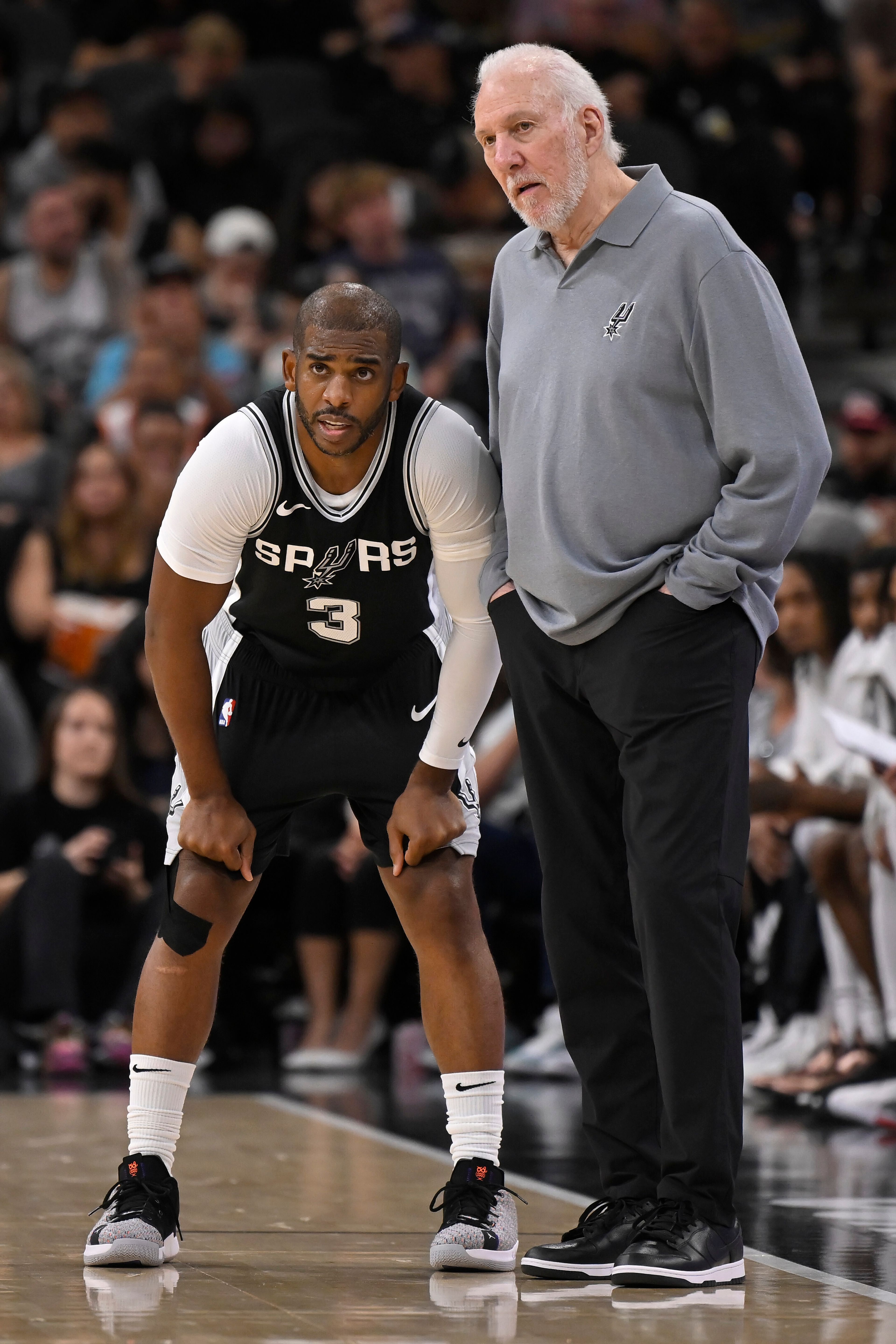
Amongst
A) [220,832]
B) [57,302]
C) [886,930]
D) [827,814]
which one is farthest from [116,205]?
[220,832]

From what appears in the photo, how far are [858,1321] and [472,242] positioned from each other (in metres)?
8.21

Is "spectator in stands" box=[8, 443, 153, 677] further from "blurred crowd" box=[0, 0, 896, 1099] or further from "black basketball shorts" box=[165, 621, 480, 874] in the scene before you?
"black basketball shorts" box=[165, 621, 480, 874]

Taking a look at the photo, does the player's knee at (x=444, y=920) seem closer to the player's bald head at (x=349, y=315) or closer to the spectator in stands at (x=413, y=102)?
the player's bald head at (x=349, y=315)

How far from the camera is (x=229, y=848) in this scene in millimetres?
3428

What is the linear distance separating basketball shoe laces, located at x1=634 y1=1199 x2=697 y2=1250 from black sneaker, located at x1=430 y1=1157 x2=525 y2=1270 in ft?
0.89

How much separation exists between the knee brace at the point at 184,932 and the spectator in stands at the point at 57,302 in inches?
257

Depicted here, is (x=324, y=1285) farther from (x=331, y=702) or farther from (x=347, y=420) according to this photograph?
(x=347, y=420)

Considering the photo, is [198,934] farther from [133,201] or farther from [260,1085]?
[133,201]

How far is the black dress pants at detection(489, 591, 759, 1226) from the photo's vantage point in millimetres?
3160

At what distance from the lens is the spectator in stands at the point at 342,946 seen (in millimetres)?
6840

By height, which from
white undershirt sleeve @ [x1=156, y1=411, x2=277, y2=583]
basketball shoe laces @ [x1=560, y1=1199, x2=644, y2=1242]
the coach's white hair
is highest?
the coach's white hair

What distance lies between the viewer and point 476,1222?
3365 mm

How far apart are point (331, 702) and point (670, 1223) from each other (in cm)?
105

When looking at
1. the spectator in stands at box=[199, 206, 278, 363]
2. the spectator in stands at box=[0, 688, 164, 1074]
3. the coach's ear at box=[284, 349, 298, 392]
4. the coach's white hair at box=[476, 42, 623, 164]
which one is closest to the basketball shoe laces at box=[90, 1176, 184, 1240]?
the coach's ear at box=[284, 349, 298, 392]
